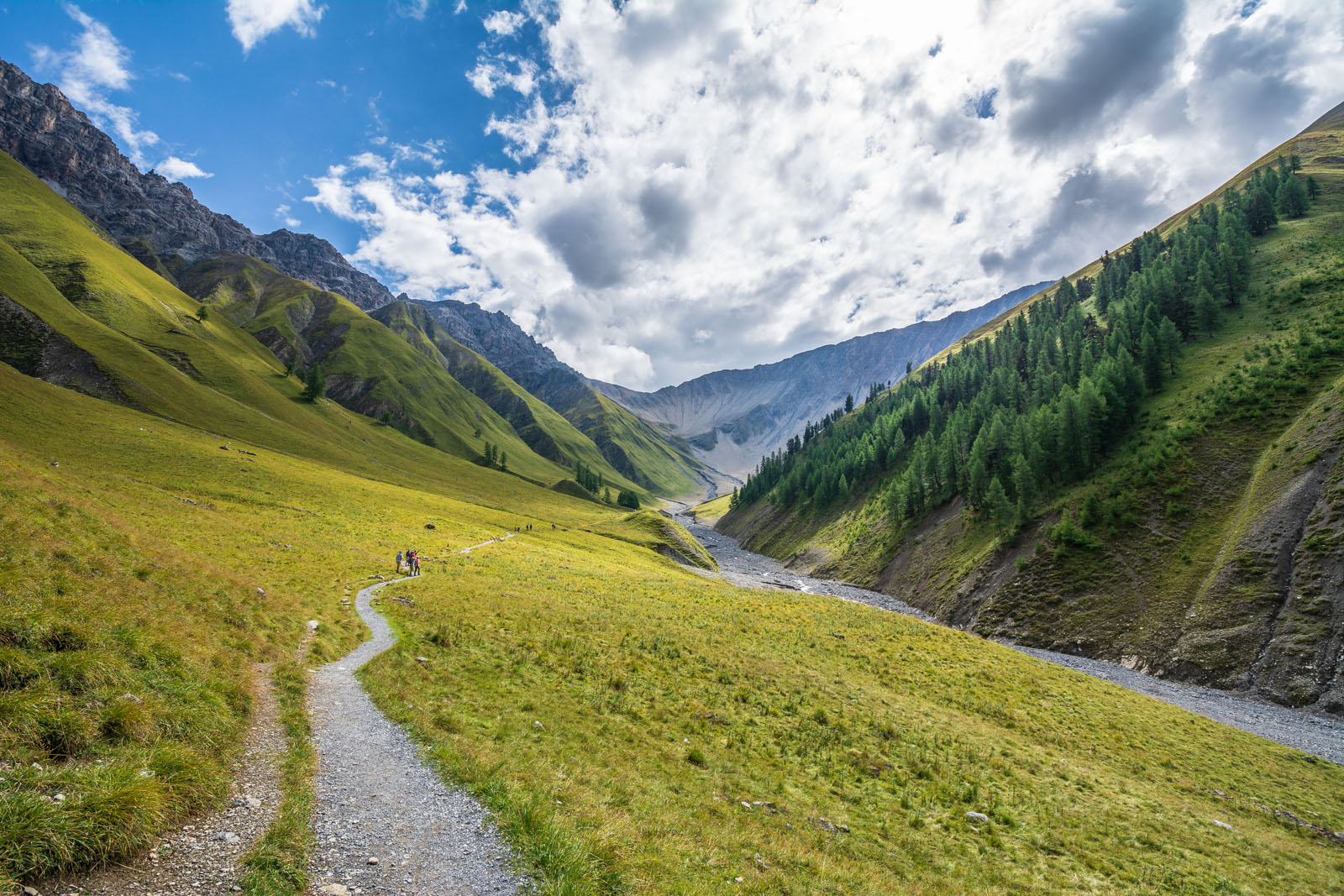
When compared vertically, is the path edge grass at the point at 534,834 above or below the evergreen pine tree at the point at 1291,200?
below

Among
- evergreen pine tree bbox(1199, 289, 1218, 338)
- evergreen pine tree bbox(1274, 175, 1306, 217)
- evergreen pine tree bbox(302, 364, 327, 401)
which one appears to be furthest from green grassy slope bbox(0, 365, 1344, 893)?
evergreen pine tree bbox(1274, 175, 1306, 217)

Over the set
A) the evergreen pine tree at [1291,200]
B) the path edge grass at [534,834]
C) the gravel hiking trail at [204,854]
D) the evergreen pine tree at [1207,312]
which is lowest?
the path edge grass at [534,834]

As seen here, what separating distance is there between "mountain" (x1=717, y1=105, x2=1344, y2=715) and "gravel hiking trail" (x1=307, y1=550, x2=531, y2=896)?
52.8 metres

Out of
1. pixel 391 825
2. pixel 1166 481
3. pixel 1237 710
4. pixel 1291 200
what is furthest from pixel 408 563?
pixel 1291 200

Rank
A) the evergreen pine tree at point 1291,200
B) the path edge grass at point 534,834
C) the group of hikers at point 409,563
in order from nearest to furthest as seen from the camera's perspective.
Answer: the path edge grass at point 534,834
the group of hikers at point 409,563
the evergreen pine tree at point 1291,200

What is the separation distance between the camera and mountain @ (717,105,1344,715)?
1581 inches

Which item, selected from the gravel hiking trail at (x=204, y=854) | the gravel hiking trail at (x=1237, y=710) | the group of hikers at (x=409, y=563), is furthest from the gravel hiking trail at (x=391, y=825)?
the gravel hiking trail at (x=1237, y=710)

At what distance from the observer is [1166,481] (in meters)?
56.1

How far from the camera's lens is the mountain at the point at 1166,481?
132 ft

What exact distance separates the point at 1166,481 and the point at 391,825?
255ft

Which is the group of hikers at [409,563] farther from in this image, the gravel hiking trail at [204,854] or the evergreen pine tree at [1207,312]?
the evergreen pine tree at [1207,312]

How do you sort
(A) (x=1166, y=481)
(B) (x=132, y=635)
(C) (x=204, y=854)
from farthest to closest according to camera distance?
(A) (x=1166, y=481), (B) (x=132, y=635), (C) (x=204, y=854)

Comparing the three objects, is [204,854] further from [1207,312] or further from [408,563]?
[1207,312]

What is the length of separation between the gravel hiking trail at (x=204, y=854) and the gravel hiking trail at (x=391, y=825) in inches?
36.4
